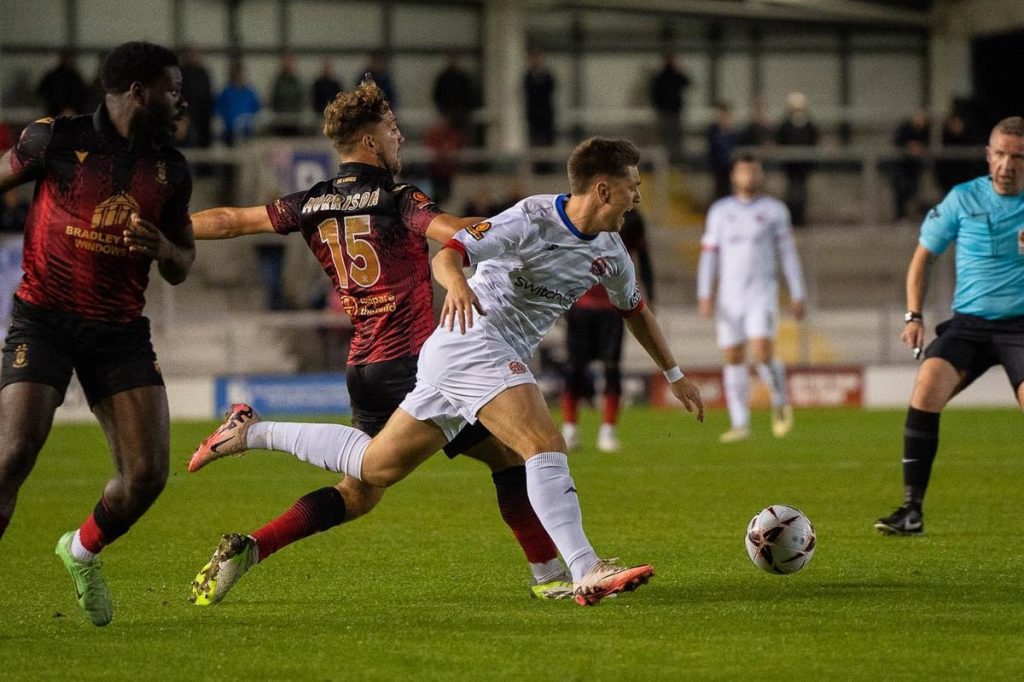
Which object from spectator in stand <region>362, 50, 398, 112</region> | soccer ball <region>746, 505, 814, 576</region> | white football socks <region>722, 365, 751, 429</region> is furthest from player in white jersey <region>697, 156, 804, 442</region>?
spectator in stand <region>362, 50, 398, 112</region>

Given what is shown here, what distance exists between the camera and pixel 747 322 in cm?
1586

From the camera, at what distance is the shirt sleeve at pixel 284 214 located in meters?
7.31

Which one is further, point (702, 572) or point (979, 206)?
point (979, 206)

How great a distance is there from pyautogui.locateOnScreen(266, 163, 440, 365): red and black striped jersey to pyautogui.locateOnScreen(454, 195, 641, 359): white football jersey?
35 cm

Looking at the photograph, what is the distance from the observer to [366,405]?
24.3 feet

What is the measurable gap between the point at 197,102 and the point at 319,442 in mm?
17120

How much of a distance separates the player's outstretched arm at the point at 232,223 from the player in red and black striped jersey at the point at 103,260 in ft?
2.08

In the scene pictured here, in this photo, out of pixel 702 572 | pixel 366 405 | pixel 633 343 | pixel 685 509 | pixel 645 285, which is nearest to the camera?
pixel 366 405

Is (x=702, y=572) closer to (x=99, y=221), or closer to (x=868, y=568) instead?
(x=868, y=568)

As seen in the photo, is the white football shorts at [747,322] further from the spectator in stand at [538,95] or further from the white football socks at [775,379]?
the spectator in stand at [538,95]

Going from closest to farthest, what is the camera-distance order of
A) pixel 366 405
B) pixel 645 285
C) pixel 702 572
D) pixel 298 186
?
pixel 366 405, pixel 702 572, pixel 645 285, pixel 298 186

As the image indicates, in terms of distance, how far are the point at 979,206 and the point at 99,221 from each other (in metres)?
4.86

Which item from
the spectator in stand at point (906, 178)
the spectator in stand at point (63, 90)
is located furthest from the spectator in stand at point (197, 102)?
the spectator in stand at point (906, 178)

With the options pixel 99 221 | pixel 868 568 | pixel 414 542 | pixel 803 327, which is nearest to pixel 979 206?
pixel 868 568
